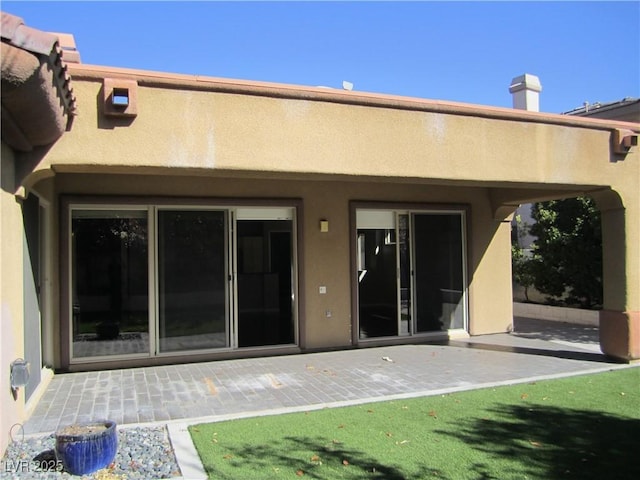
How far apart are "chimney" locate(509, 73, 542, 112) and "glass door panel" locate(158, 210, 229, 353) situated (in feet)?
32.7

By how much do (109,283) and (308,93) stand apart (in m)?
4.39

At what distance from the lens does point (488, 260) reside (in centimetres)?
1081

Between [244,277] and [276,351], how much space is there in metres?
1.46

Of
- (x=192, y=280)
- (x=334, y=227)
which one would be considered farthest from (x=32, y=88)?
(x=334, y=227)

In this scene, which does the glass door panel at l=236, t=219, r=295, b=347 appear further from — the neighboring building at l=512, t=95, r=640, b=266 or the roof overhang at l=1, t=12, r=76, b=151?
the neighboring building at l=512, t=95, r=640, b=266

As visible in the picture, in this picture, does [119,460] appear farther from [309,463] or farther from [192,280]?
[192,280]

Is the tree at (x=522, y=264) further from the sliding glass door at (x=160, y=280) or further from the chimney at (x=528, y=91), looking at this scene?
the sliding glass door at (x=160, y=280)

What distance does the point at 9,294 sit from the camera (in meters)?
4.66

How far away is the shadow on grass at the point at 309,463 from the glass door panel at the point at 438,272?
19.6 ft

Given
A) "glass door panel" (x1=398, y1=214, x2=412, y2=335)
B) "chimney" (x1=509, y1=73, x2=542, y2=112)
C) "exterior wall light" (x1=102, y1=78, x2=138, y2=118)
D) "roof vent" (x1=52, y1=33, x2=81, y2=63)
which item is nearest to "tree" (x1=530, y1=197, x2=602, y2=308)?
"chimney" (x1=509, y1=73, x2=542, y2=112)

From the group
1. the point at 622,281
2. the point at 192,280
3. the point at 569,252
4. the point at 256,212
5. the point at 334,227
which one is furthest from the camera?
the point at 569,252

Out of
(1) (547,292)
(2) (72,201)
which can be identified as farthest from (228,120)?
(1) (547,292)

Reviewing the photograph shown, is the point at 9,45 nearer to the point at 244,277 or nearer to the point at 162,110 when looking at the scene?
the point at 162,110

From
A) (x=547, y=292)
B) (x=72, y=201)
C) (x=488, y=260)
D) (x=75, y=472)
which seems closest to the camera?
(x=75, y=472)
